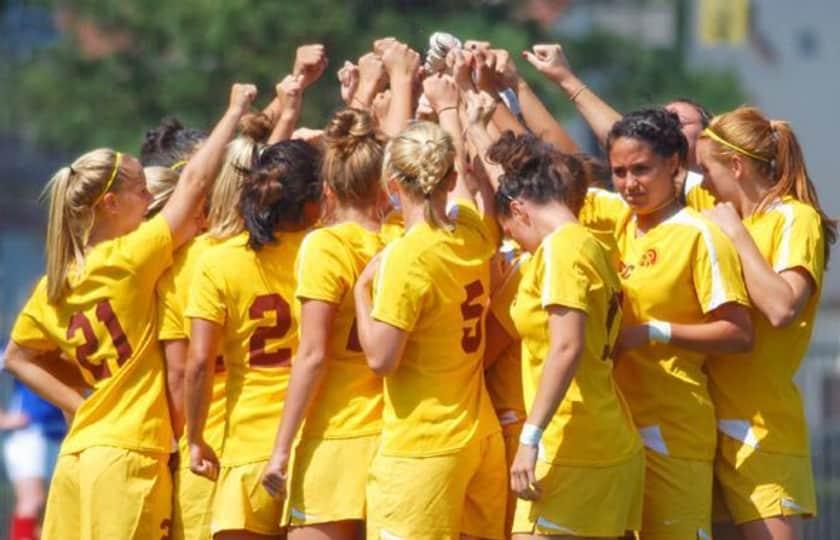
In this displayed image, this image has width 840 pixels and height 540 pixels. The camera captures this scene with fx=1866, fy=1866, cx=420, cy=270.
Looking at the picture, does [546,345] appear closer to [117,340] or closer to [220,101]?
[117,340]

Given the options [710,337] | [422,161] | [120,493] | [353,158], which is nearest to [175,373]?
[120,493]

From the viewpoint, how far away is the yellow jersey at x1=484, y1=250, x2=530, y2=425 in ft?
21.6

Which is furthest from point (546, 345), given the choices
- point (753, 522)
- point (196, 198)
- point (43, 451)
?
point (43, 451)

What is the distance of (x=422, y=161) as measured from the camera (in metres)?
6.20

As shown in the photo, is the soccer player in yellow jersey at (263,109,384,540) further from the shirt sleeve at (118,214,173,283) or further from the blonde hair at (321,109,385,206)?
the shirt sleeve at (118,214,173,283)

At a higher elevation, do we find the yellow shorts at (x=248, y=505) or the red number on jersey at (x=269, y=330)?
the red number on jersey at (x=269, y=330)

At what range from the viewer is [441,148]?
6238 mm

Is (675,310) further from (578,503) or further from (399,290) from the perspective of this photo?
(399,290)

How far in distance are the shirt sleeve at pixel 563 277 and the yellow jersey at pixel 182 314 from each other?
1.50 meters

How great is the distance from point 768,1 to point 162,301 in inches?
1138

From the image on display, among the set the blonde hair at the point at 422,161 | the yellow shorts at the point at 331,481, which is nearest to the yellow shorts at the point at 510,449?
the yellow shorts at the point at 331,481

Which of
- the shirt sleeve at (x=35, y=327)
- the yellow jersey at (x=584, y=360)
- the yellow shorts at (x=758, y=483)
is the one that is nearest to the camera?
the yellow jersey at (x=584, y=360)

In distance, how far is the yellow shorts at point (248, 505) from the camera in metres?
6.71

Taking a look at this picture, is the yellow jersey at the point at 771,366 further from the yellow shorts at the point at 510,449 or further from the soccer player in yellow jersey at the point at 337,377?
the soccer player in yellow jersey at the point at 337,377
